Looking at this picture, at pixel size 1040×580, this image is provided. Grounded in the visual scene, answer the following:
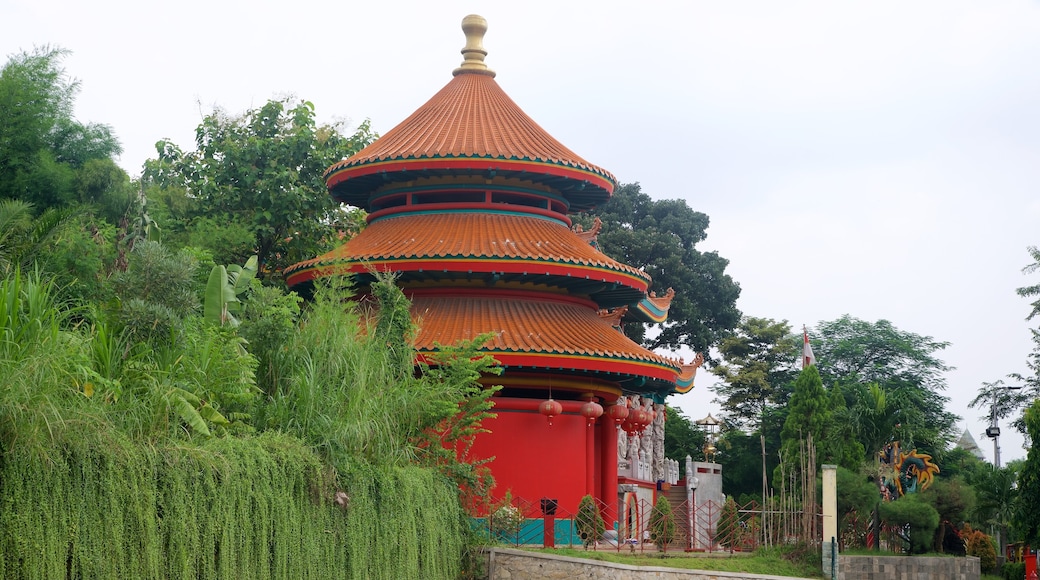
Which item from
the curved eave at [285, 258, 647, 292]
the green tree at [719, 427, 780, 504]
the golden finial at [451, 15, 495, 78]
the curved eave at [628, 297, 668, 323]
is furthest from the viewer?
the green tree at [719, 427, 780, 504]

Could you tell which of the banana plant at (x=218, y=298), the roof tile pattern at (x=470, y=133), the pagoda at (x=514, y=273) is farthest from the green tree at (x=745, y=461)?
the banana plant at (x=218, y=298)

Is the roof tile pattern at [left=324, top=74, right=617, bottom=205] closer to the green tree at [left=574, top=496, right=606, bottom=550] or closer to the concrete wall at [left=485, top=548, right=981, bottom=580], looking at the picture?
the green tree at [left=574, top=496, right=606, bottom=550]

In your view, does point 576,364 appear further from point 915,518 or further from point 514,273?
point 915,518

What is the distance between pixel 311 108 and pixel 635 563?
14.5m

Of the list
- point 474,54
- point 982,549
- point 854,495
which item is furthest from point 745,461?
point 474,54

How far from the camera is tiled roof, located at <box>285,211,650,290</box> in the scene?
70.7 feet

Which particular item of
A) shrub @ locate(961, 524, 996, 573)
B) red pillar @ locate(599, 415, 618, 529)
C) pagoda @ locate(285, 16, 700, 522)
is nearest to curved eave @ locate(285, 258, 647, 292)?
pagoda @ locate(285, 16, 700, 522)

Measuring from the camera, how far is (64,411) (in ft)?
35.0

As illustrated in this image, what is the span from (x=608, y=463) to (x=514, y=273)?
382cm

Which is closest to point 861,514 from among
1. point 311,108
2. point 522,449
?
point 522,449

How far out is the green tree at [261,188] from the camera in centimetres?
2694

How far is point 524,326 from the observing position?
70.8 feet

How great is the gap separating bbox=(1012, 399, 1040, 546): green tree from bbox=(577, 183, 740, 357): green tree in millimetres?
18965

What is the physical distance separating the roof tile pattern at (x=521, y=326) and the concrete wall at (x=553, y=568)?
3414 mm
